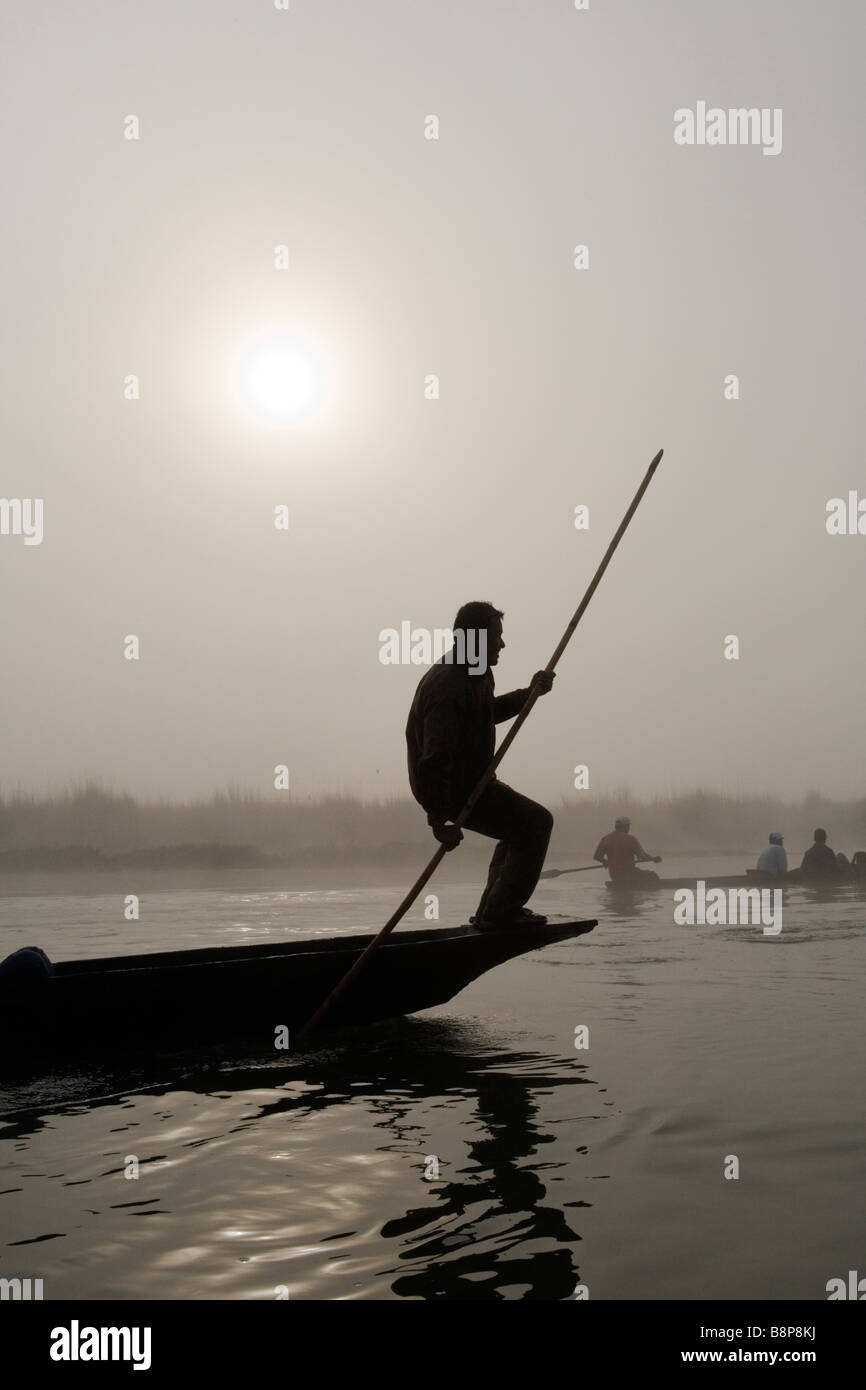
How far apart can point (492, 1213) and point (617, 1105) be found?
1839 mm

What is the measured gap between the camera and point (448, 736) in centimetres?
731

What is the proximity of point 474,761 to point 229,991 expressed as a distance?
6.49 feet

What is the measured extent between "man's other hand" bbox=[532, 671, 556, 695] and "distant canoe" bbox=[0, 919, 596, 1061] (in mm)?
1467

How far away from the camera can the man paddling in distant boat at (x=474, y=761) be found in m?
7.33

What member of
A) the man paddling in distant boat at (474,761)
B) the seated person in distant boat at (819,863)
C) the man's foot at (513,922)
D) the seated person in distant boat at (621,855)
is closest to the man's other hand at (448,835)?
the man paddling in distant boat at (474,761)

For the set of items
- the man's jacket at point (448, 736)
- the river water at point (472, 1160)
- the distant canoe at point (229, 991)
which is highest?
the man's jacket at point (448, 736)

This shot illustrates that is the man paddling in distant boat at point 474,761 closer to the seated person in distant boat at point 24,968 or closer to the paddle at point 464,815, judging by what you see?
the paddle at point 464,815

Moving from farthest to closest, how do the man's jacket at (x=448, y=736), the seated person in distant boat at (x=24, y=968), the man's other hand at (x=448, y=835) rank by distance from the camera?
the man's jacket at (x=448, y=736) → the man's other hand at (x=448, y=835) → the seated person in distant boat at (x=24, y=968)

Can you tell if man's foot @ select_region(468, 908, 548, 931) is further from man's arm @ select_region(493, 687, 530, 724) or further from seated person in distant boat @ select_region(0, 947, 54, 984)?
seated person in distant boat @ select_region(0, 947, 54, 984)

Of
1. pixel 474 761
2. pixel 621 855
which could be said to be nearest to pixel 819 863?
pixel 621 855

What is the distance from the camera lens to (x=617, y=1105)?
5.98m

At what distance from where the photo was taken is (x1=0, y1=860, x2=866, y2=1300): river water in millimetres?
3803

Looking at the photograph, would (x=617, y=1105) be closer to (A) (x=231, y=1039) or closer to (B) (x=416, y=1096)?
(B) (x=416, y=1096)
